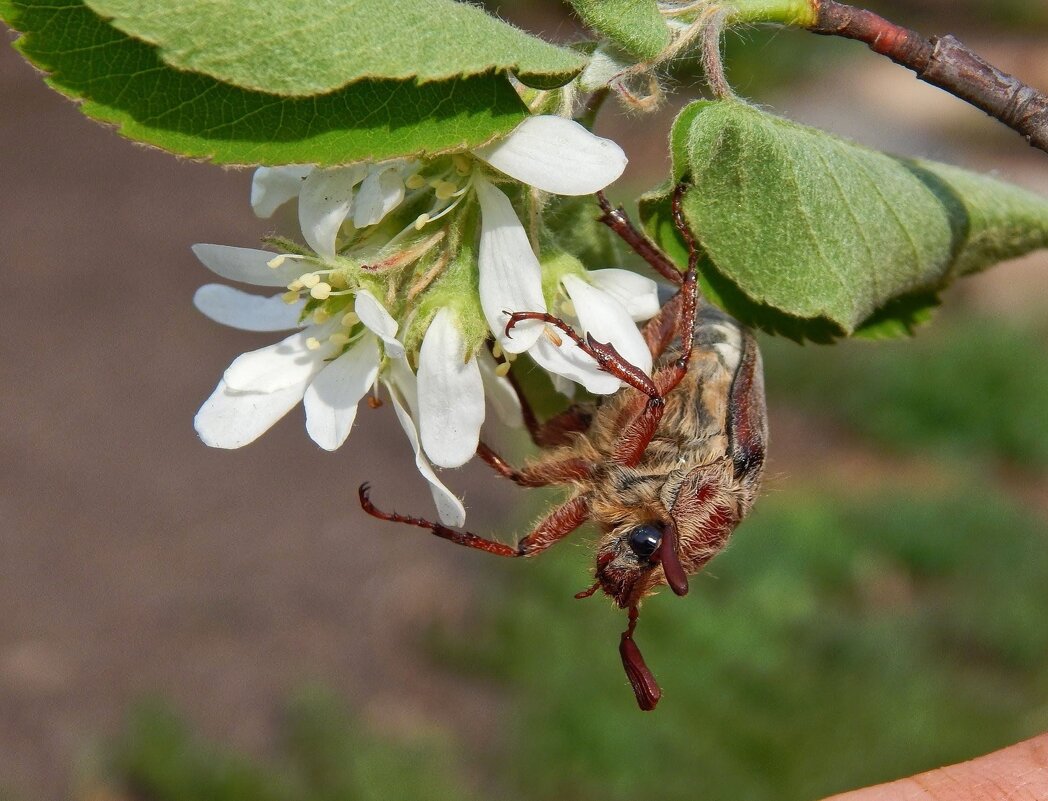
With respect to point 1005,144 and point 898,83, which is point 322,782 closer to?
point 1005,144

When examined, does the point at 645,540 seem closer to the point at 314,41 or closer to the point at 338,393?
the point at 338,393

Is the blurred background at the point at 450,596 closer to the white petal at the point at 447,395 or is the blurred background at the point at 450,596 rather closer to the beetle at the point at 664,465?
the beetle at the point at 664,465

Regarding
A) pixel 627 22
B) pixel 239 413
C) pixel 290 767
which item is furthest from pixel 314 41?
pixel 290 767

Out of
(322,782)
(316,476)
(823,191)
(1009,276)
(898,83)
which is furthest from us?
(898,83)

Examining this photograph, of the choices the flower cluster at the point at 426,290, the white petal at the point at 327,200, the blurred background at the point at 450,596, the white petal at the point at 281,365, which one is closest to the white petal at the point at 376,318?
the flower cluster at the point at 426,290

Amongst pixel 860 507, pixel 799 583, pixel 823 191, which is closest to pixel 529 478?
pixel 823 191
